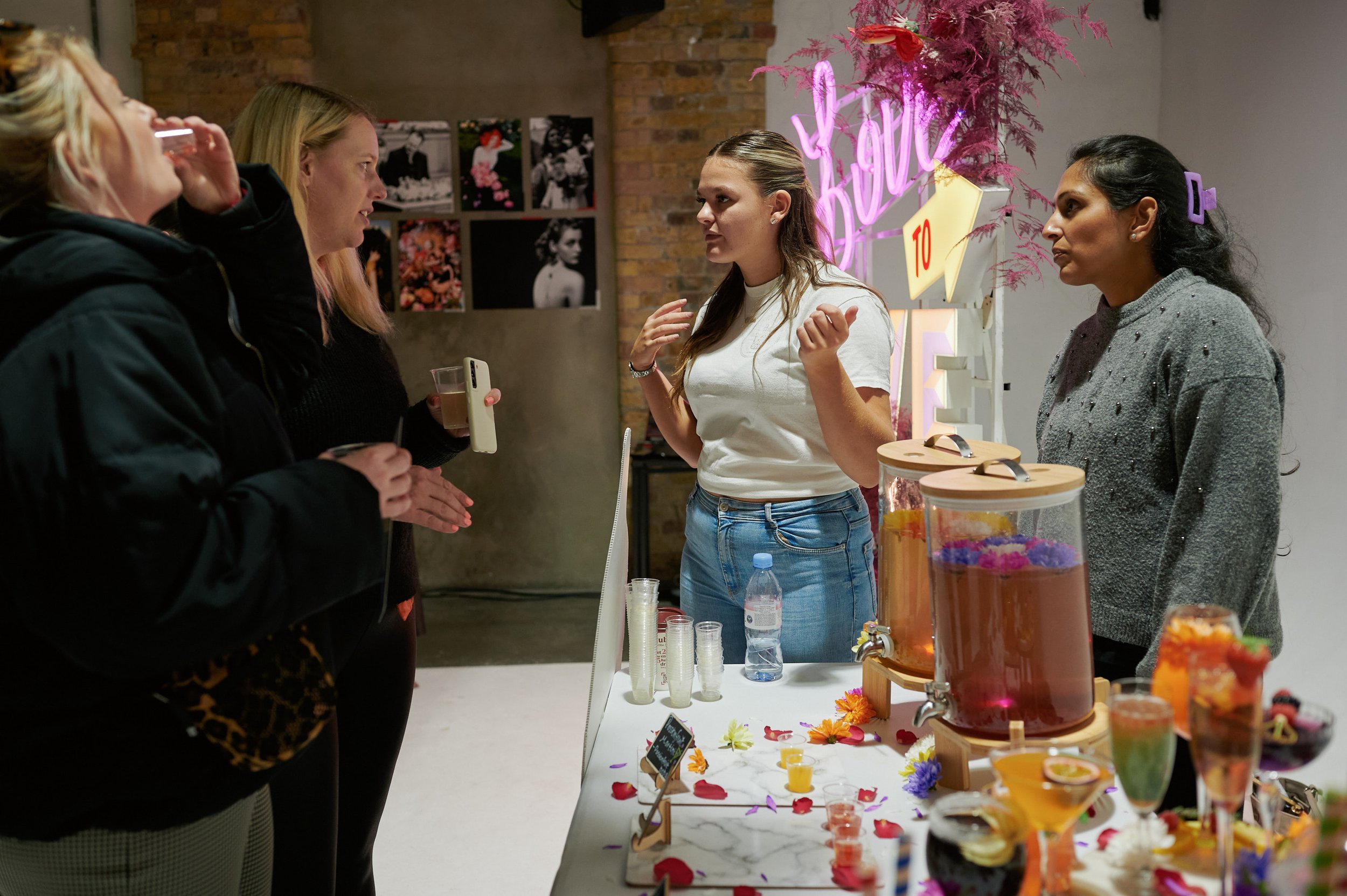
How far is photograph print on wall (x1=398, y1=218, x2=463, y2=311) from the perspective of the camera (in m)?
5.56

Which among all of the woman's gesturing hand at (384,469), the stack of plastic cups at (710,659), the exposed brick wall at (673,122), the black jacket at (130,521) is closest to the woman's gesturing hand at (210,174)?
the black jacket at (130,521)

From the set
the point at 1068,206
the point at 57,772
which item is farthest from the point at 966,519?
the point at 57,772

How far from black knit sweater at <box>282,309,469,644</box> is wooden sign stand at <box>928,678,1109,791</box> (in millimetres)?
947

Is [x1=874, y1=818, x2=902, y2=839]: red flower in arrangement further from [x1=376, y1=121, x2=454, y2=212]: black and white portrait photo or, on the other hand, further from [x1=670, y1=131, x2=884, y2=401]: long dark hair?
[x1=376, y1=121, x2=454, y2=212]: black and white portrait photo

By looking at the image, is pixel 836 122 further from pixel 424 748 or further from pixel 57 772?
pixel 57 772

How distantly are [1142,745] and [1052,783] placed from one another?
94 mm

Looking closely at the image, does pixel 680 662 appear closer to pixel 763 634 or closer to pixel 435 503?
pixel 763 634

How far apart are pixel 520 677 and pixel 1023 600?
342 centimetres

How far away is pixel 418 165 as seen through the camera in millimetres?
5500

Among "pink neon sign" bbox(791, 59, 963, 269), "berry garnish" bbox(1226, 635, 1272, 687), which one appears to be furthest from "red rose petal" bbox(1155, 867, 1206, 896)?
"pink neon sign" bbox(791, 59, 963, 269)

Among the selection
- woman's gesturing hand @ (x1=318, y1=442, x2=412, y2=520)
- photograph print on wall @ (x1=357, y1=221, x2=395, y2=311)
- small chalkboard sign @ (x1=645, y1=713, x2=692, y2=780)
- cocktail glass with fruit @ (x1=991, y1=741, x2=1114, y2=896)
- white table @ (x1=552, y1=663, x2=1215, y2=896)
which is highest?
photograph print on wall @ (x1=357, y1=221, x2=395, y2=311)

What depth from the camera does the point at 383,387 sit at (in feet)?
5.93

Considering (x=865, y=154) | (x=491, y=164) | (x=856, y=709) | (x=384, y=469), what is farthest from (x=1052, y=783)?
(x=491, y=164)

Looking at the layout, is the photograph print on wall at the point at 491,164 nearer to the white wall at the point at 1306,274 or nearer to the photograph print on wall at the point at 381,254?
the photograph print on wall at the point at 381,254
